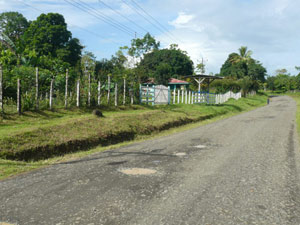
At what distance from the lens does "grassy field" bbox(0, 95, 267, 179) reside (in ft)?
23.9

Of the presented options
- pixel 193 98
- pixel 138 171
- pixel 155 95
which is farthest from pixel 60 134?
pixel 193 98

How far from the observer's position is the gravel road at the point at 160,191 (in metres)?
3.65

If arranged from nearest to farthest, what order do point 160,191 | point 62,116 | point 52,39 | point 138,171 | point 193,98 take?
point 160,191 → point 138,171 → point 62,116 → point 193,98 → point 52,39

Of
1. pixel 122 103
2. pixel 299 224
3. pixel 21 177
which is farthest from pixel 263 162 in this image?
pixel 122 103

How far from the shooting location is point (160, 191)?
457cm

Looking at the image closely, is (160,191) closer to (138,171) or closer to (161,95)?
(138,171)

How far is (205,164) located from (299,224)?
301cm

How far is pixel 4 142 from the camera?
745 centimetres

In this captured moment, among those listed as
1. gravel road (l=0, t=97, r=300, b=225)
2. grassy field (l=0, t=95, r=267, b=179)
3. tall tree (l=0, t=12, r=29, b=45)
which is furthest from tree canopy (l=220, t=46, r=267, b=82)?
gravel road (l=0, t=97, r=300, b=225)

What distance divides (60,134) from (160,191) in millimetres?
5477

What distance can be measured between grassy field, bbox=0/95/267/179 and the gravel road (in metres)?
1.43

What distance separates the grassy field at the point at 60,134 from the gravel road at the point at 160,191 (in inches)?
56.2

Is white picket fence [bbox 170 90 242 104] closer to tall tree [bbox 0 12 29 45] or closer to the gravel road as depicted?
the gravel road

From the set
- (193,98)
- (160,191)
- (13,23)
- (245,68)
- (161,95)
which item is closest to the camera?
(160,191)
